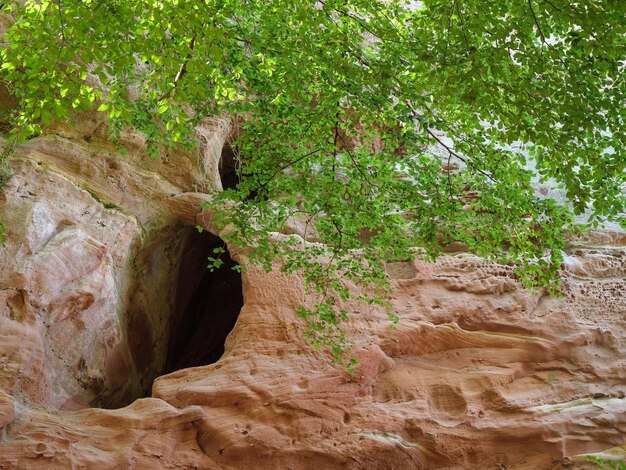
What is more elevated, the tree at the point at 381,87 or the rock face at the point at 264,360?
the tree at the point at 381,87

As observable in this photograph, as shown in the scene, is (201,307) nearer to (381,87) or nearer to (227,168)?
(227,168)

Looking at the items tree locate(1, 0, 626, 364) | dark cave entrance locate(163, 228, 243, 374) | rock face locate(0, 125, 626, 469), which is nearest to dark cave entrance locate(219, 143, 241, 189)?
dark cave entrance locate(163, 228, 243, 374)

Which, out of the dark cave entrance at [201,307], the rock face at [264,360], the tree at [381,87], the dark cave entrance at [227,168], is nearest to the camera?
the tree at [381,87]

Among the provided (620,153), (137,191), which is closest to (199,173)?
(137,191)

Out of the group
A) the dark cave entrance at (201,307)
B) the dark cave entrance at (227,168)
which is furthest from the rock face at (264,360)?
the dark cave entrance at (227,168)

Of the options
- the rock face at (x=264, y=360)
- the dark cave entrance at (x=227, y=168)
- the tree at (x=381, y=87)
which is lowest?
the rock face at (x=264, y=360)

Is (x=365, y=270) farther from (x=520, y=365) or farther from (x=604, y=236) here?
(x=604, y=236)

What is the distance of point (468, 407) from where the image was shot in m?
8.84

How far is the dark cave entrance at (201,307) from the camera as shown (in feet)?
40.7

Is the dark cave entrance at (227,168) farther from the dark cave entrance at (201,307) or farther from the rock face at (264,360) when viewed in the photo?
the rock face at (264,360)

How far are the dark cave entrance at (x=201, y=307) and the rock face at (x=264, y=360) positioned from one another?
1.43m

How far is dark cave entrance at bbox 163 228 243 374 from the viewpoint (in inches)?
488

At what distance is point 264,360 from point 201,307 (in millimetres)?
5646

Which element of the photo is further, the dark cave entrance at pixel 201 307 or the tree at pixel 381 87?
the dark cave entrance at pixel 201 307
